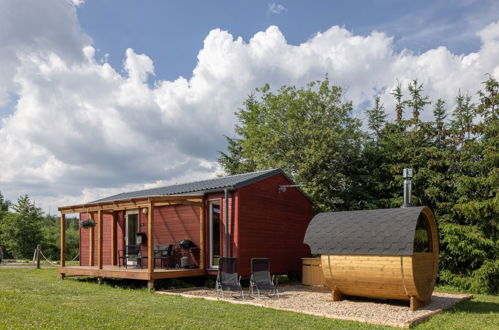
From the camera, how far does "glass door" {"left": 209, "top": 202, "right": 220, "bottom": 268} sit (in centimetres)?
1268

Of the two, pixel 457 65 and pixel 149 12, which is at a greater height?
pixel 149 12

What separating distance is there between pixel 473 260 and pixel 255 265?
710cm

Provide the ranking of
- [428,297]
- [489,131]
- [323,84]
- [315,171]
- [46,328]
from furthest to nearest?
[323,84], [315,171], [489,131], [428,297], [46,328]

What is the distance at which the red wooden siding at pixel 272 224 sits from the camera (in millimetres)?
12506

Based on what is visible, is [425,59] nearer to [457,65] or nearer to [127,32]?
[457,65]

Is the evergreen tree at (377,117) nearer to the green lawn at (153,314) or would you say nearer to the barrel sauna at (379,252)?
the barrel sauna at (379,252)

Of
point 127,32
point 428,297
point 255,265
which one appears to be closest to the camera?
point 428,297

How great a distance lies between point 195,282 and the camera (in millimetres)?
13086

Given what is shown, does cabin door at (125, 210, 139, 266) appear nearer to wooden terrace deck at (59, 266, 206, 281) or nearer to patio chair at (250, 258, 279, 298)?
wooden terrace deck at (59, 266, 206, 281)

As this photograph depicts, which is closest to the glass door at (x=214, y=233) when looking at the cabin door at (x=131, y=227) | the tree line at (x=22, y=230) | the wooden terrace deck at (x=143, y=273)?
the wooden terrace deck at (x=143, y=273)

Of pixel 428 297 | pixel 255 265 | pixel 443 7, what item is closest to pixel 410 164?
pixel 443 7

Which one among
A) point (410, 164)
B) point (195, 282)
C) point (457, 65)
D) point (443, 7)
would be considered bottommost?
point (195, 282)

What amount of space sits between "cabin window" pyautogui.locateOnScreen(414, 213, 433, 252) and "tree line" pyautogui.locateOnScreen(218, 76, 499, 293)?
11.8 ft

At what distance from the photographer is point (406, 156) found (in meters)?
15.4
